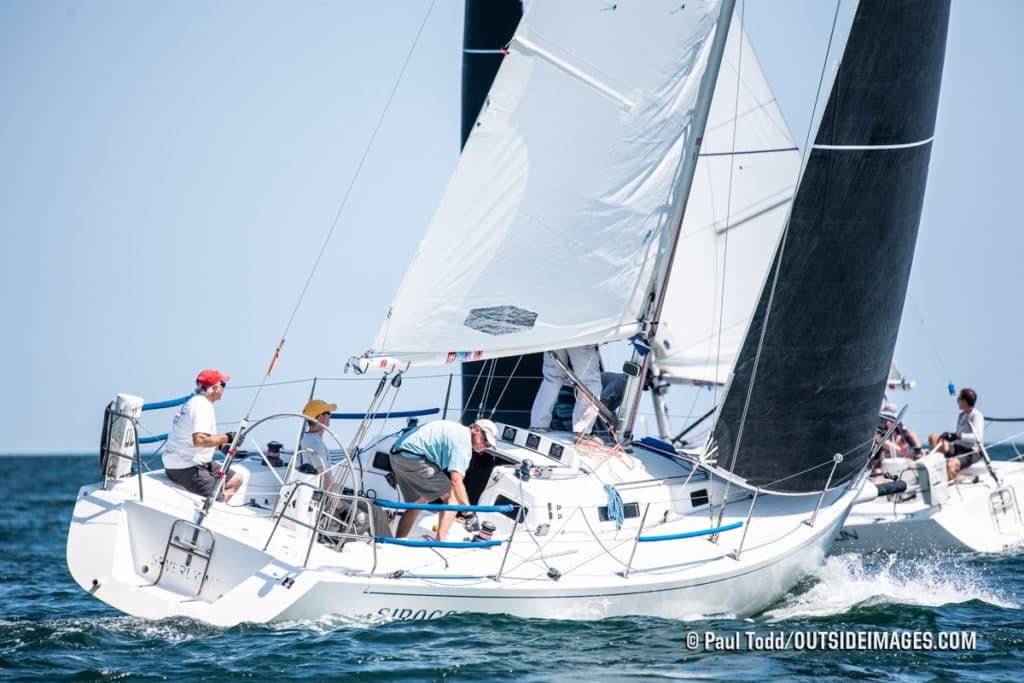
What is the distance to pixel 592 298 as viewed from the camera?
9797 mm

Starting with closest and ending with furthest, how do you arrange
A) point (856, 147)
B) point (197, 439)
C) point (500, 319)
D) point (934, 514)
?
point (197, 439) < point (856, 147) < point (500, 319) < point (934, 514)

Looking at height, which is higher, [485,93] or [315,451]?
[485,93]

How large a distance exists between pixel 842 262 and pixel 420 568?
4.16m

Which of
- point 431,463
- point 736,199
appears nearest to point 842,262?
point 431,463

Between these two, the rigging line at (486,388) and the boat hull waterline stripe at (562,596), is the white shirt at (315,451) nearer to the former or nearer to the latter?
the boat hull waterline stripe at (562,596)

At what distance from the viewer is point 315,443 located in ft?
30.6

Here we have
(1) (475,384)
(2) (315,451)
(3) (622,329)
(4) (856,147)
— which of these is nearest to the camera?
(4) (856,147)

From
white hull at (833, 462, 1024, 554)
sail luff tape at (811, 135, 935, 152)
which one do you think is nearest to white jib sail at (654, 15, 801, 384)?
white hull at (833, 462, 1024, 554)

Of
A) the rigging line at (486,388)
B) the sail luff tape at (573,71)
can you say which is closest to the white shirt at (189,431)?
the rigging line at (486,388)

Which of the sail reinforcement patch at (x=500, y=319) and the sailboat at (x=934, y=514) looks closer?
the sail reinforcement patch at (x=500, y=319)

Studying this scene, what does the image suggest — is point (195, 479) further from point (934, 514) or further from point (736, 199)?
point (736, 199)

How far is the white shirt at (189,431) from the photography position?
843 centimetres

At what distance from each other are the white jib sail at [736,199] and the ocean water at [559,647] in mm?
6825

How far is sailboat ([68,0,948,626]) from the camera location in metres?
8.05
